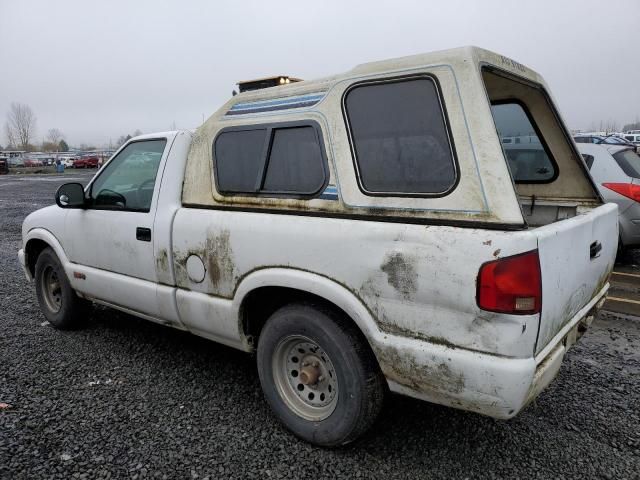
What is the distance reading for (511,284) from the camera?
199 cm

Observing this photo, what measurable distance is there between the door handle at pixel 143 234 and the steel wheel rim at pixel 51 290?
1712mm

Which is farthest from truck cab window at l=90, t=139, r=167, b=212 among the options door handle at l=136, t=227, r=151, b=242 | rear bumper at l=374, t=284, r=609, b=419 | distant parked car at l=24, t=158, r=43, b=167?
distant parked car at l=24, t=158, r=43, b=167

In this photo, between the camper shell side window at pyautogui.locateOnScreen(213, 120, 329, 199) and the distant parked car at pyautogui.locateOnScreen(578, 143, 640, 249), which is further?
the distant parked car at pyautogui.locateOnScreen(578, 143, 640, 249)

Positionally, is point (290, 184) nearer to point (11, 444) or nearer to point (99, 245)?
point (99, 245)

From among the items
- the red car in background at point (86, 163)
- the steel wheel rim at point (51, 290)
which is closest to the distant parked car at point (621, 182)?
the steel wheel rim at point (51, 290)

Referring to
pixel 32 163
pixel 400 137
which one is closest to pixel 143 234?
pixel 400 137

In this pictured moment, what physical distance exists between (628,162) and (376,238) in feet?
17.9

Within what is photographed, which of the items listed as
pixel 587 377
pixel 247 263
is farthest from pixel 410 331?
pixel 587 377

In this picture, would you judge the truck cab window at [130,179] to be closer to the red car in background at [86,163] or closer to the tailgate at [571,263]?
the tailgate at [571,263]

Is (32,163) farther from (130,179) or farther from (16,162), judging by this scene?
(130,179)

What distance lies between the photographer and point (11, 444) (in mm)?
2736

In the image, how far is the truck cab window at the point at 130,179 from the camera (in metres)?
3.58

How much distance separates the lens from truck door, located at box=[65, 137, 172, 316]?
348cm

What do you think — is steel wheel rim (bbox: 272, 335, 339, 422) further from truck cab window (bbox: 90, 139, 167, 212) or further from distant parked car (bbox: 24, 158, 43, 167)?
distant parked car (bbox: 24, 158, 43, 167)
